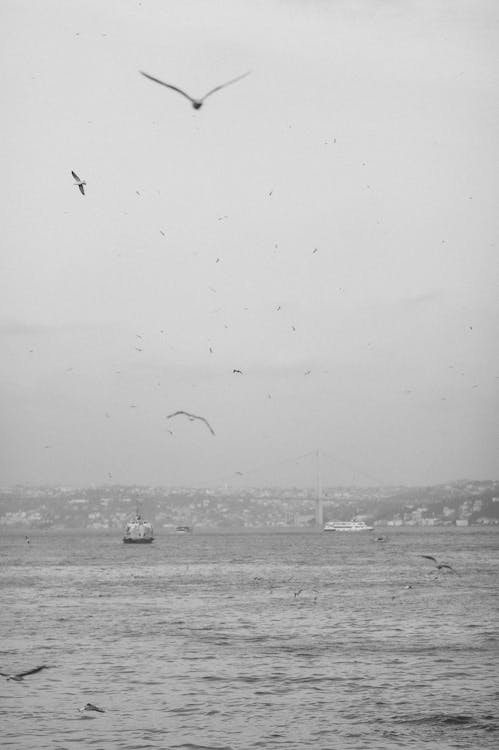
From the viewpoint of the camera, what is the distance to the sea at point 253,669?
→ 56.3ft

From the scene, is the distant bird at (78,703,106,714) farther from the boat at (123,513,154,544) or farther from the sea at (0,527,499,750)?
the boat at (123,513,154,544)

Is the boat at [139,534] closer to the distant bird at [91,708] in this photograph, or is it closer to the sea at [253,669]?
the sea at [253,669]

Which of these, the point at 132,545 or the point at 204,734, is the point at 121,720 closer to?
the point at 204,734

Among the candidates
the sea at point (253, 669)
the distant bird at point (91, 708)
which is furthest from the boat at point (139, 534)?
the distant bird at point (91, 708)

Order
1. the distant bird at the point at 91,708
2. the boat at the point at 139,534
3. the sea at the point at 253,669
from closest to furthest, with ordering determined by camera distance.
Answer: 1. the sea at the point at 253,669
2. the distant bird at the point at 91,708
3. the boat at the point at 139,534

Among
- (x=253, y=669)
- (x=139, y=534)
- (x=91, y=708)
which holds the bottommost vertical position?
(x=91, y=708)

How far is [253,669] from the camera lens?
76.0 feet

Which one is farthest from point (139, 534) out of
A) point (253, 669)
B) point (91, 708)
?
point (91, 708)

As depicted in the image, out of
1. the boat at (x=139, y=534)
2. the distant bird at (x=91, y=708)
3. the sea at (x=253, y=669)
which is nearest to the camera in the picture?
the sea at (x=253, y=669)

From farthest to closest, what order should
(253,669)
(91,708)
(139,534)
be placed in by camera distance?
(139,534) < (253,669) < (91,708)

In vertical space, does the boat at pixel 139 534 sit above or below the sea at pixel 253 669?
above

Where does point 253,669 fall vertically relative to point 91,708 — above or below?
above

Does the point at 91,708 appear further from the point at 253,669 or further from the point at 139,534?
the point at 139,534

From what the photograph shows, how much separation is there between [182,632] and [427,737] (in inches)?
555
